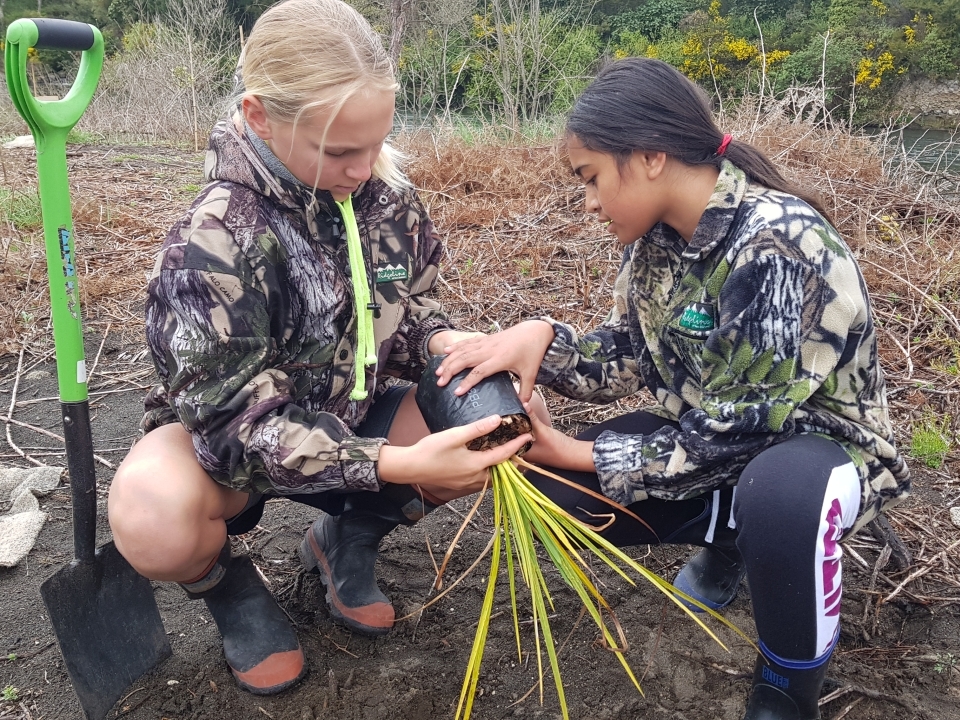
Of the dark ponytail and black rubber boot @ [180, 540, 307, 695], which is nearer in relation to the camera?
the dark ponytail

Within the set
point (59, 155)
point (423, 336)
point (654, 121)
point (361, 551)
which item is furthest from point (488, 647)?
point (59, 155)

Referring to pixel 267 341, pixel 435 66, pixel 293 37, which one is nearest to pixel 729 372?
pixel 267 341

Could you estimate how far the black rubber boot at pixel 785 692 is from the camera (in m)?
1.50

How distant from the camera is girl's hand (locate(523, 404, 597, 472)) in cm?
172

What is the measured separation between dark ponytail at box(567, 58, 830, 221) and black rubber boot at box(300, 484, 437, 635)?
0.93 metres

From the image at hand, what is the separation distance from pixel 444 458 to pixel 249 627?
67 cm

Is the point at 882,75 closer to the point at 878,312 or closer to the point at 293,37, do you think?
the point at 878,312

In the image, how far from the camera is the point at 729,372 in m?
1.49

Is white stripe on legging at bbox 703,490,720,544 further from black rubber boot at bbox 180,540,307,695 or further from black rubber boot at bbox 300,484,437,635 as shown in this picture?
black rubber boot at bbox 180,540,307,695

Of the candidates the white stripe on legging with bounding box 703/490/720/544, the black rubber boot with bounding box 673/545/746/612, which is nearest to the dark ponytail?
the white stripe on legging with bounding box 703/490/720/544

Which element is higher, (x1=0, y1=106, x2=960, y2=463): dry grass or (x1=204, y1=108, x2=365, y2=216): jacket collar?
(x1=204, y1=108, x2=365, y2=216): jacket collar

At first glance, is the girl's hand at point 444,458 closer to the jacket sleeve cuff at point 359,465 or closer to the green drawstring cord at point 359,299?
the jacket sleeve cuff at point 359,465

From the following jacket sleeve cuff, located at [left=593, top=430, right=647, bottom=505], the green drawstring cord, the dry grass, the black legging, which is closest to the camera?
the black legging

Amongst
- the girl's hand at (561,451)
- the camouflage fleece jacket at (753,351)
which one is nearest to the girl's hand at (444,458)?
the girl's hand at (561,451)
